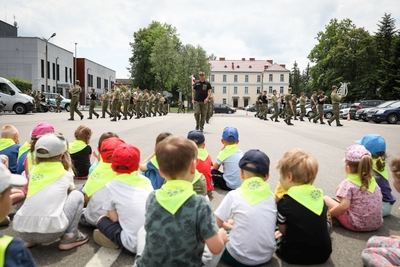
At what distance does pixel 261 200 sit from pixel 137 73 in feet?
236

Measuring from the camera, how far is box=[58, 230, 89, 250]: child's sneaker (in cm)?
309

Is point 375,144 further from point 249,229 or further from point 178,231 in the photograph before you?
point 178,231

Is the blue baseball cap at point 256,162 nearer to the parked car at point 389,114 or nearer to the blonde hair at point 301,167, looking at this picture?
the blonde hair at point 301,167

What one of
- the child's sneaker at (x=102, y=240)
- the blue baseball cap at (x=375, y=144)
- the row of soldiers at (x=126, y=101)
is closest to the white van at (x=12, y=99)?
the row of soldiers at (x=126, y=101)

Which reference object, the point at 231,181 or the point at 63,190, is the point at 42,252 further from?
the point at 231,181

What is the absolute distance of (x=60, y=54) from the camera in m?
60.6

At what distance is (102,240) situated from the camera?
10.4 feet

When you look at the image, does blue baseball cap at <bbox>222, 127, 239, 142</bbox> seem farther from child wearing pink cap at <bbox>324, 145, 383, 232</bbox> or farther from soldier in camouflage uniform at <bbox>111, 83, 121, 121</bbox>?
soldier in camouflage uniform at <bbox>111, 83, 121, 121</bbox>

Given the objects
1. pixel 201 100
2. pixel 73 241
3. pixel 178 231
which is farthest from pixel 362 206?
pixel 201 100

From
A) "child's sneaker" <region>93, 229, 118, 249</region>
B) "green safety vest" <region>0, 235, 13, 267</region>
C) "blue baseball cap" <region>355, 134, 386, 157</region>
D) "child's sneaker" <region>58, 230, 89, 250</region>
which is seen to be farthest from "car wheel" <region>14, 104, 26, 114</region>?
"green safety vest" <region>0, 235, 13, 267</region>

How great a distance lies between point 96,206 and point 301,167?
2088 mm

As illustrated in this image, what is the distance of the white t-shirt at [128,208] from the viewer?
2938 mm

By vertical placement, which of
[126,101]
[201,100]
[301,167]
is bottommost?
[301,167]

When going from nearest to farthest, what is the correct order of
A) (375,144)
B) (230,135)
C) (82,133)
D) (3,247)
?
1. (3,247)
2. (375,144)
3. (230,135)
4. (82,133)
